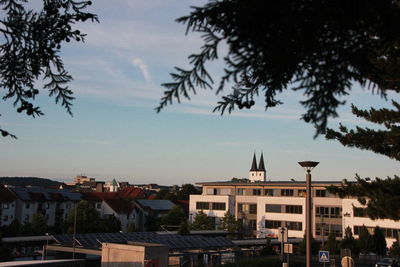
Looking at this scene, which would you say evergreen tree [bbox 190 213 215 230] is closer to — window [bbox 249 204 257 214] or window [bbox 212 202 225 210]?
window [bbox 212 202 225 210]

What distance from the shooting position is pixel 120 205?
285 ft

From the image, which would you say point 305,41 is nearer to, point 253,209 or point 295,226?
point 295,226

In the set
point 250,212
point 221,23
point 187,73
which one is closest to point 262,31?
point 221,23

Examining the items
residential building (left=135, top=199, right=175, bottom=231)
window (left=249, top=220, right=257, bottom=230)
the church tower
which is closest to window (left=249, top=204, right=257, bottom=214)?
window (left=249, top=220, right=257, bottom=230)

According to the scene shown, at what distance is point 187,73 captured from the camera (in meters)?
3.65

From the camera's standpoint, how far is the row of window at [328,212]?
2356 inches

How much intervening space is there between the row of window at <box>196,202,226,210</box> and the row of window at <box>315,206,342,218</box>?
641 inches

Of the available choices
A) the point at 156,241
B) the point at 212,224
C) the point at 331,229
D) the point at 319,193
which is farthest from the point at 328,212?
the point at 156,241

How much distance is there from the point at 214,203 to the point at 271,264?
39.5 m

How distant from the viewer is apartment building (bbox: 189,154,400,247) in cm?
5750

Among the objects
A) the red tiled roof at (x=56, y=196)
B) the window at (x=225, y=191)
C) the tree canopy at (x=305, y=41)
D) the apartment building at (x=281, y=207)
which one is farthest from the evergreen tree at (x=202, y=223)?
the tree canopy at (x=305, y=41)

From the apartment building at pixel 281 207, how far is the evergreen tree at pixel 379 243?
4.22 meters

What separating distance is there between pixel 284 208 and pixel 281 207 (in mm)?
529

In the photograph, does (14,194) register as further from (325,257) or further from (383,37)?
(383,37)
